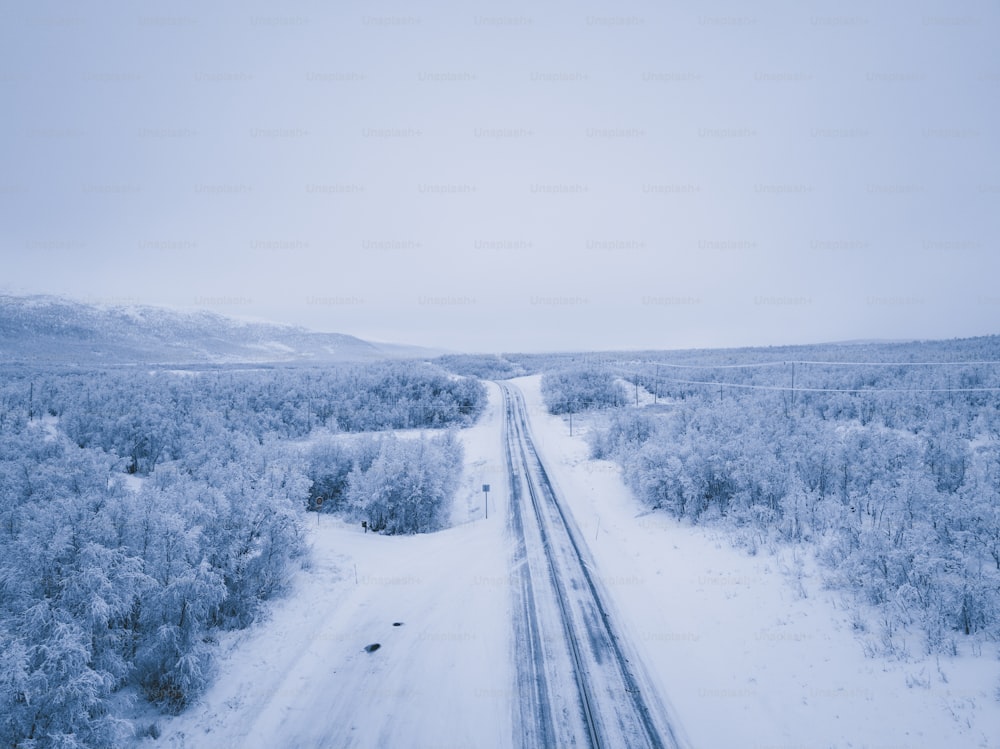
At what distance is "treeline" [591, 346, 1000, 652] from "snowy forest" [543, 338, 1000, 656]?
33 mm

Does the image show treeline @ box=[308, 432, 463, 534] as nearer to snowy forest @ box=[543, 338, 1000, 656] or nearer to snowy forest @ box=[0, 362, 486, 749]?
snowy forest @ box=[0, 362, 486, 749]

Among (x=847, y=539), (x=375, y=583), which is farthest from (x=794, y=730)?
(x=375, y=583)

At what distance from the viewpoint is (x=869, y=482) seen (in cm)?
1271

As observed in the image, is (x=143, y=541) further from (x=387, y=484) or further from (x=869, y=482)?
(x=869, y=482)

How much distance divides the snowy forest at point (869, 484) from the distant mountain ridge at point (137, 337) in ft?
307

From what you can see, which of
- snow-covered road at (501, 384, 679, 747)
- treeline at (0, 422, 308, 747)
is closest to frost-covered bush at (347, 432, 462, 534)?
snow-covered road at (501, 384, 679, 747)

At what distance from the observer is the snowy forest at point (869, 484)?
734 cm

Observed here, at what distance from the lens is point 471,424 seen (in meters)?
36.6

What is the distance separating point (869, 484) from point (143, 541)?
18086mm

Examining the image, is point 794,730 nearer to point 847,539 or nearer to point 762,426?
point 847,539

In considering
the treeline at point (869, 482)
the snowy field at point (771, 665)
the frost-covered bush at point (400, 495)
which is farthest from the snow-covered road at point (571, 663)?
the treeline at point (869, 482)

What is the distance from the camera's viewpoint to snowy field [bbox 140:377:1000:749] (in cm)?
620

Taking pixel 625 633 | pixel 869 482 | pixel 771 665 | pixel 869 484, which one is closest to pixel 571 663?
pixel 625 633

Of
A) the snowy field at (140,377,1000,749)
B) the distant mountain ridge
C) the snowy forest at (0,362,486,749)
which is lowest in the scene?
the snowy field at (140,377,1000,749)
